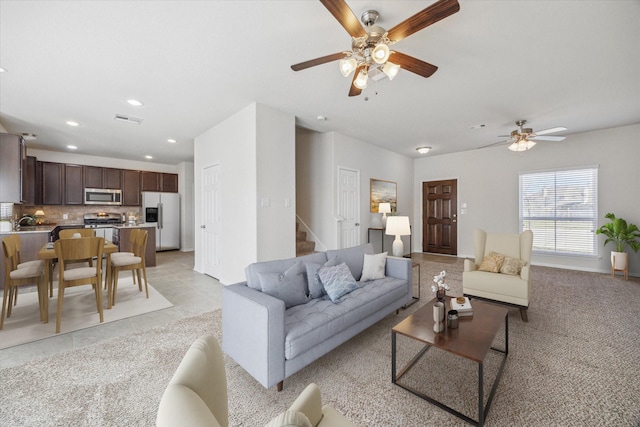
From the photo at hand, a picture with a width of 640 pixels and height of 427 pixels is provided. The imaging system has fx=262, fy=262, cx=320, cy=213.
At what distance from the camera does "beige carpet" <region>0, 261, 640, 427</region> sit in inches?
64.1

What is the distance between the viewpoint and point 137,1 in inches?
75.0

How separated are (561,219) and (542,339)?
4.34 metres

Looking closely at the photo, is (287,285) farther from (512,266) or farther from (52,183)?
(52,183)

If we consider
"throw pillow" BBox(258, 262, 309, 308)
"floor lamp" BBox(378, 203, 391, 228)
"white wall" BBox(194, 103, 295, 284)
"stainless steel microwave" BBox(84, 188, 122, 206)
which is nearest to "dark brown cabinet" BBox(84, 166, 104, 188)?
"stainless steel microwave" BBox(84, 188, 122, 206)

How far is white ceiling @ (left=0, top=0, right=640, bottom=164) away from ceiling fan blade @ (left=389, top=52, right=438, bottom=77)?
1.06 ft

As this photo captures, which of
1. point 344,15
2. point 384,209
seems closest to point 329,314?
point 344,15

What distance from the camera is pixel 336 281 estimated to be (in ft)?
8.34

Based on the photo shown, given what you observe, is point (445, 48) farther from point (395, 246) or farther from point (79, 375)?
point (79, 375)

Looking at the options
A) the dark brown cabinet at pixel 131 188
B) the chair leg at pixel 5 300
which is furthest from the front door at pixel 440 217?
the dark brown cabinet at pixel 131 188

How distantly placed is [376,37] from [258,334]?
226 centimetres

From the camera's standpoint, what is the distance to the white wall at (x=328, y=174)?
5.19 m

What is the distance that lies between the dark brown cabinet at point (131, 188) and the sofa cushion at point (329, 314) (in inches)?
286

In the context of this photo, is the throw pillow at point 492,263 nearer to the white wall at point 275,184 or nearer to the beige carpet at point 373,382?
the beige carpet at point 373,382

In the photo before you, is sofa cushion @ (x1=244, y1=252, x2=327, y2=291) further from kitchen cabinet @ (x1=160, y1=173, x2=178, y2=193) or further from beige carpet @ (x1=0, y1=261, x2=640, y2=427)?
kitchen cabinet @ (x1=160, y1=173, x2=178, y2=193)
